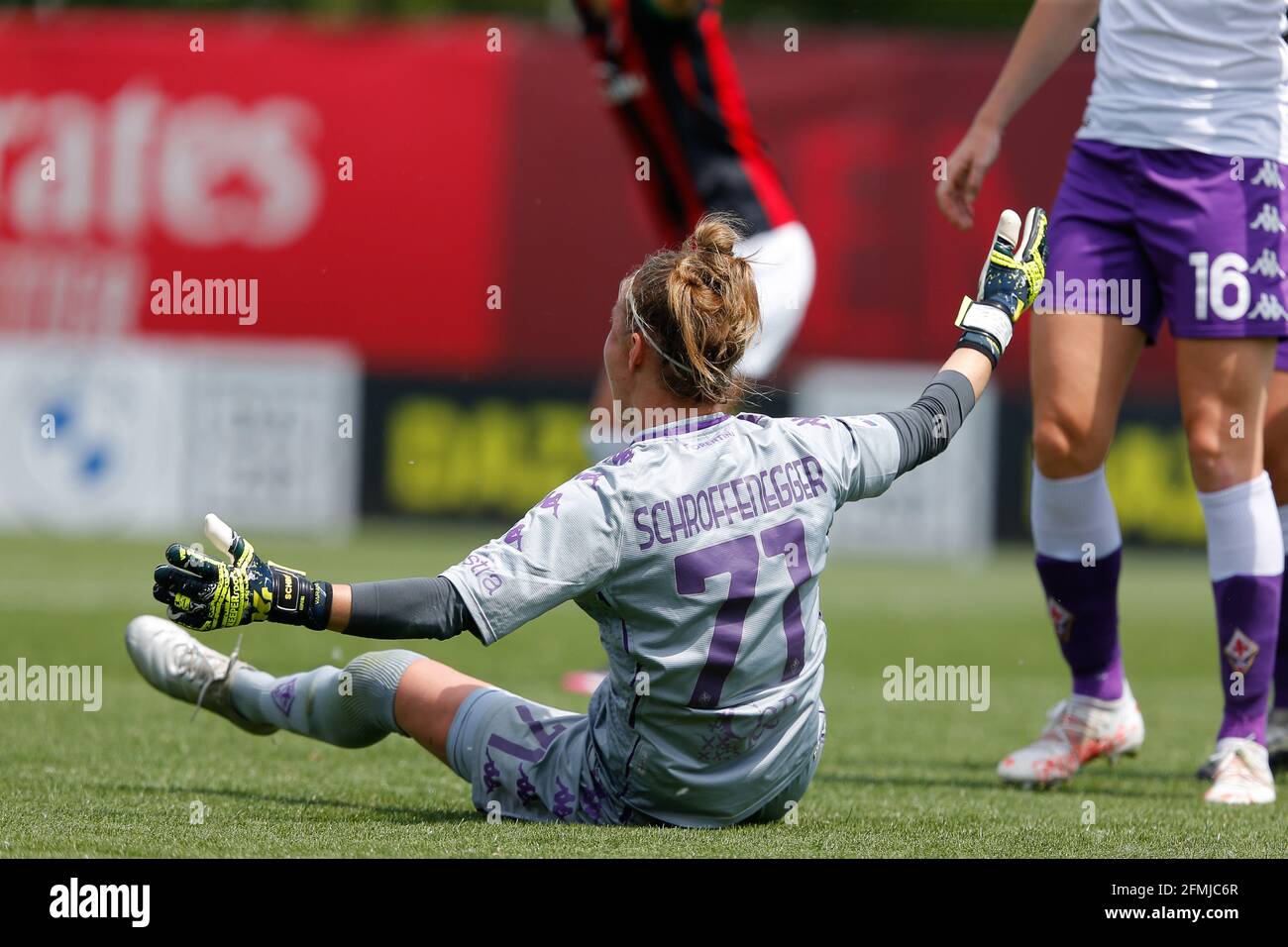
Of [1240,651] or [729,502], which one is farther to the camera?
[1240,651]

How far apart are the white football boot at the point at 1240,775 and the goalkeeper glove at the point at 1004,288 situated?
1146mm

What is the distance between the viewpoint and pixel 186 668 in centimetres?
391

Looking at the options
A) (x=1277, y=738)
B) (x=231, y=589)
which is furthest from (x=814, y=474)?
(x=1277, y=738)

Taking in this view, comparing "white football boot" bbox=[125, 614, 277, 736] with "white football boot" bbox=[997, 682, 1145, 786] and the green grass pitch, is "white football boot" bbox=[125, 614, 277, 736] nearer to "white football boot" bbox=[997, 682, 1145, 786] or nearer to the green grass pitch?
the green grass pitch

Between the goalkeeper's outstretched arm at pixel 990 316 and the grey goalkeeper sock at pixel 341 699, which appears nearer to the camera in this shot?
the goalkeeper's outstretched arm at pixel 990 316

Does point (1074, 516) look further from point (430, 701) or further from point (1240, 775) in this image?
point (430, 701)

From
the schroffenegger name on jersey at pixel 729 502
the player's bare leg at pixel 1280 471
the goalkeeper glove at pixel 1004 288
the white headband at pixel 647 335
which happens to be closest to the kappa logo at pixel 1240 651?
the player's bare leg at pixel 1280 471

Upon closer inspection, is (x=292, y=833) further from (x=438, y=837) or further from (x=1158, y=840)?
(x=1158, y=840)

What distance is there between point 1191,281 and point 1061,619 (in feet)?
2.88

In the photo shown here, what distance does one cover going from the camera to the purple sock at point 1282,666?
4.70 metres

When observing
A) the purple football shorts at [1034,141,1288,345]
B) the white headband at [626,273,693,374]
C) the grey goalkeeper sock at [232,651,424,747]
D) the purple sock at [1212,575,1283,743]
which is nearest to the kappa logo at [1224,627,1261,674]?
the purple sock at [1212,575,1283,743]

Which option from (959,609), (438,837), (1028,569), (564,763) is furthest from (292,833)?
(1028,569)

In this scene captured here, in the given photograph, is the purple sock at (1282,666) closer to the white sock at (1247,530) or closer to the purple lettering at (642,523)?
the white sock at (1247,530)

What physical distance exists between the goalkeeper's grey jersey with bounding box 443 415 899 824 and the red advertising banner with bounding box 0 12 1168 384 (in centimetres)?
1025
